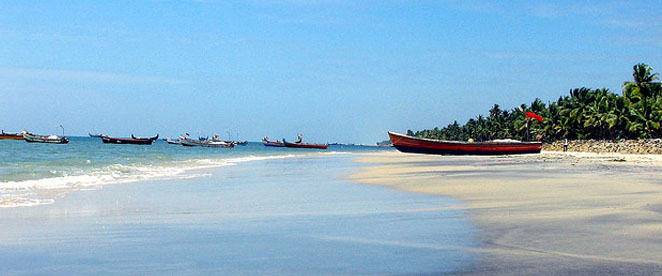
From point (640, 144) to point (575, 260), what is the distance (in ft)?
242

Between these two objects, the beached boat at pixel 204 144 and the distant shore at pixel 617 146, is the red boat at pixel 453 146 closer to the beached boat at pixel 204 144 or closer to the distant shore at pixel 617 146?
the distant shore at pixel 617 146

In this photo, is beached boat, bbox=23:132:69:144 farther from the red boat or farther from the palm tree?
the palm tree

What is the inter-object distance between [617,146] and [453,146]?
2518 cm

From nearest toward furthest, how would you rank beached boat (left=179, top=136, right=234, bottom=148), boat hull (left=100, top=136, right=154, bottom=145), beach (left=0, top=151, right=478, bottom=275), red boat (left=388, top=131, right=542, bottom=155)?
beach (left=0, top=151, right=478, bottom=275) < red boat (left=388, top=131, right=542, bottom=155) < beached boat (left=179, top=136, right=234, bottom=148) < boat hull (left=100, top=136, right=154, bottom=145)

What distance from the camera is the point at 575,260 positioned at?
548 centimetres

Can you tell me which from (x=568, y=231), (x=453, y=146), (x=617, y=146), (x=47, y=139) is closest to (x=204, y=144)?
(x=47, y=139)

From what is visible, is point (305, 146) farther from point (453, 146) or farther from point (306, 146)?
point (453, 146)

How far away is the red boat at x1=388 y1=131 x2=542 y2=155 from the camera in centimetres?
6531

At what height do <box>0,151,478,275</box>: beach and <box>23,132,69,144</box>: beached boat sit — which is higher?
<box>23,132,69,144</box>: beached boat

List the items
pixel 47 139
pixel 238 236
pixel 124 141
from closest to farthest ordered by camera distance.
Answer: pixel 238 236, pixel 47 139, pixel 124 141

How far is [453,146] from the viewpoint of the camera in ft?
214

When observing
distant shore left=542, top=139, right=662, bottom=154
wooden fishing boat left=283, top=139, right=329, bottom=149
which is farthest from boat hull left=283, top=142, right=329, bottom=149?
distant shore left=542, top=139, right=662, bottom=154

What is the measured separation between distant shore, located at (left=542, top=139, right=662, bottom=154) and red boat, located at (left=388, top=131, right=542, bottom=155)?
1324cm

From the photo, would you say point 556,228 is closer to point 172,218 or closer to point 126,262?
point 126,262
